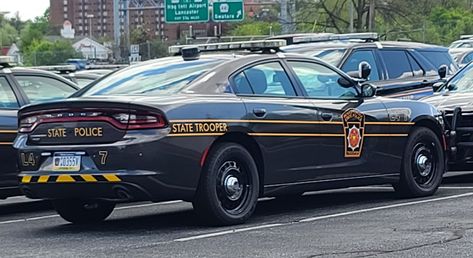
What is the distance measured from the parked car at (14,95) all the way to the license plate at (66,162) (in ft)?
6.16

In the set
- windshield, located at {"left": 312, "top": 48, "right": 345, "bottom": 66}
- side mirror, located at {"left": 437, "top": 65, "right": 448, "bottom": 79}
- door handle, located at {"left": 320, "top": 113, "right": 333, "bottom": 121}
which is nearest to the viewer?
door handle, located at {"left": 320, "top": 113, "right": 333, "bottom": 121}

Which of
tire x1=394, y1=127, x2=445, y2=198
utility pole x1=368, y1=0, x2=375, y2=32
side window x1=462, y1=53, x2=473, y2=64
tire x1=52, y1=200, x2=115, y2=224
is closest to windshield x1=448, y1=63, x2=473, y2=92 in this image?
tire x1=394, y1=127, x2=445, y2=198

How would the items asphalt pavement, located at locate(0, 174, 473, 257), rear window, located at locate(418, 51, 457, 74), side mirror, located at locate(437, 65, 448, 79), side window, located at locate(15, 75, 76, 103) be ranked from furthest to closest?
rear window, located at locate(418, 51, 457, 74)
side mirror, located at locate(437, 65, 448, 79)
side window, located at locate(15, 75, 76, 103)
asphalt pavement, located at locate(0, 174, 473, 257)

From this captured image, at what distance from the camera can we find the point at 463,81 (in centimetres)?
1356

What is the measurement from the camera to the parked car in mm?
10461

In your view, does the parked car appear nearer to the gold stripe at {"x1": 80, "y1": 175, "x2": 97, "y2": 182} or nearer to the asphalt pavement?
the asphalt pavement

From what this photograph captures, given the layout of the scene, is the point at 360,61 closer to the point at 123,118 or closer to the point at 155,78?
the point at 155,78

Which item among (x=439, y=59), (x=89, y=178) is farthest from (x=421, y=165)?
(x=439, y=59)

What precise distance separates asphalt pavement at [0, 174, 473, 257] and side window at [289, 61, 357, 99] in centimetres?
109

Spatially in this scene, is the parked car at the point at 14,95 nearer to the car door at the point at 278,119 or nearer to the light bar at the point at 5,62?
the light bar at the point at 5,62

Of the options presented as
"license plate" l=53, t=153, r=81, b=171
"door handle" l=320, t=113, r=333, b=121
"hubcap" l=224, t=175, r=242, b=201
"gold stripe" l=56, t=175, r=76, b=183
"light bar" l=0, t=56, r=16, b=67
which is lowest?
"hubcap" l=224, t=175, r=242, b=201

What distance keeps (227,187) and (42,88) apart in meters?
3.35

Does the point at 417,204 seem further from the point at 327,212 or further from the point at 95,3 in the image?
the point at 95,3

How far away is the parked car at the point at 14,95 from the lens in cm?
1046
